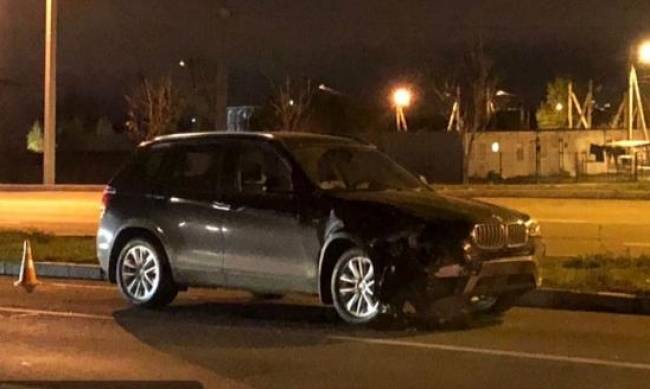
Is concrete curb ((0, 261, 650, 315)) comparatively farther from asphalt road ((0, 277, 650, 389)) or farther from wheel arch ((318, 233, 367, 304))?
wheel arch ((318, 233, 367, 304))

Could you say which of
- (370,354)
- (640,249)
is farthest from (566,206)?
(370,354)

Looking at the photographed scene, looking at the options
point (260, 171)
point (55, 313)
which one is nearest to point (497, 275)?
point (260, 171)

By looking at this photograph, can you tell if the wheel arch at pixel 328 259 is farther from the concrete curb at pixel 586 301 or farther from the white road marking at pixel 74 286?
the white road marking at pixel 74 286

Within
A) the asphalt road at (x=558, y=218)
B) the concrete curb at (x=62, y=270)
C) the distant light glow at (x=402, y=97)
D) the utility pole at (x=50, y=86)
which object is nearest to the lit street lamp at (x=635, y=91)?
the distant light glow at (x=402, y=97)

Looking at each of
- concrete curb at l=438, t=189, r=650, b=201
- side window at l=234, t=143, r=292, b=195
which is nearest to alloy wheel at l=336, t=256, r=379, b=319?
side window at l=234, t=143, r=292, b=195

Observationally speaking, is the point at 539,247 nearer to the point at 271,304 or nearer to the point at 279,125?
the point at 271,304

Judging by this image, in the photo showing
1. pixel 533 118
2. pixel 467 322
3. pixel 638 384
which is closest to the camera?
pixel 638 384

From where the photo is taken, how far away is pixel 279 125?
62.4m

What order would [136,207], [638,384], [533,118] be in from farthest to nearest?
1. [533,118]
2. [136,207]
3. [638,384]

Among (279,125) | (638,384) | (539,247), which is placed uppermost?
(279,125)

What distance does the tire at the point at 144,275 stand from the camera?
12.9 m

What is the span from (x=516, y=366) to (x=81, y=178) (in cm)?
5283

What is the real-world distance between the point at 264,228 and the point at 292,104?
170ft

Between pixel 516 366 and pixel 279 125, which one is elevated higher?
pixel 279 125
